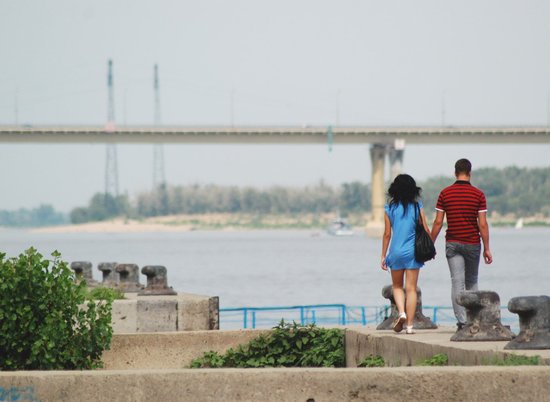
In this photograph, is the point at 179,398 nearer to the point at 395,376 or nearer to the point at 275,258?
the point at 395,376

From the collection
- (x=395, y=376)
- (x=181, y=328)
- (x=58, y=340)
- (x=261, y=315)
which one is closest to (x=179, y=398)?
(x=395, y=376)

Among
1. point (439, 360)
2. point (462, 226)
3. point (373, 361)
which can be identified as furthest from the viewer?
point (462, 226)

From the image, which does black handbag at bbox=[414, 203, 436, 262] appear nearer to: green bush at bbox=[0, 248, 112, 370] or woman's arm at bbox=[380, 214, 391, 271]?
woman's arm at bbox=[380, 214, 391, 271]

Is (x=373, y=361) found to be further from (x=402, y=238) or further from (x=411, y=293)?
(x=402, y=238)

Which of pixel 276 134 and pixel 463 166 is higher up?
pixel 276 134

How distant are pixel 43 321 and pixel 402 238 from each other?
10.6 ft

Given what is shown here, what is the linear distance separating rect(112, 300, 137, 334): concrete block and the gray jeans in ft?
13.8

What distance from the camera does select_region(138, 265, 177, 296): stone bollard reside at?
1555cm

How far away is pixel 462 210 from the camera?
11242 mm

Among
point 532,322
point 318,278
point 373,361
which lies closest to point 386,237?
point 373,361

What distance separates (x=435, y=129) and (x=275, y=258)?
70.7ft

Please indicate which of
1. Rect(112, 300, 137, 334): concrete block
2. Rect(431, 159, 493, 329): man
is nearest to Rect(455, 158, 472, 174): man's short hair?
Rect(431, 159, 493, 329): man

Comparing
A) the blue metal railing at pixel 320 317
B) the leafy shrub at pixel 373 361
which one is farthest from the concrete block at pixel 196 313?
the blue metal railing at pixel 320 317

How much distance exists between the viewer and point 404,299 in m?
11.2
